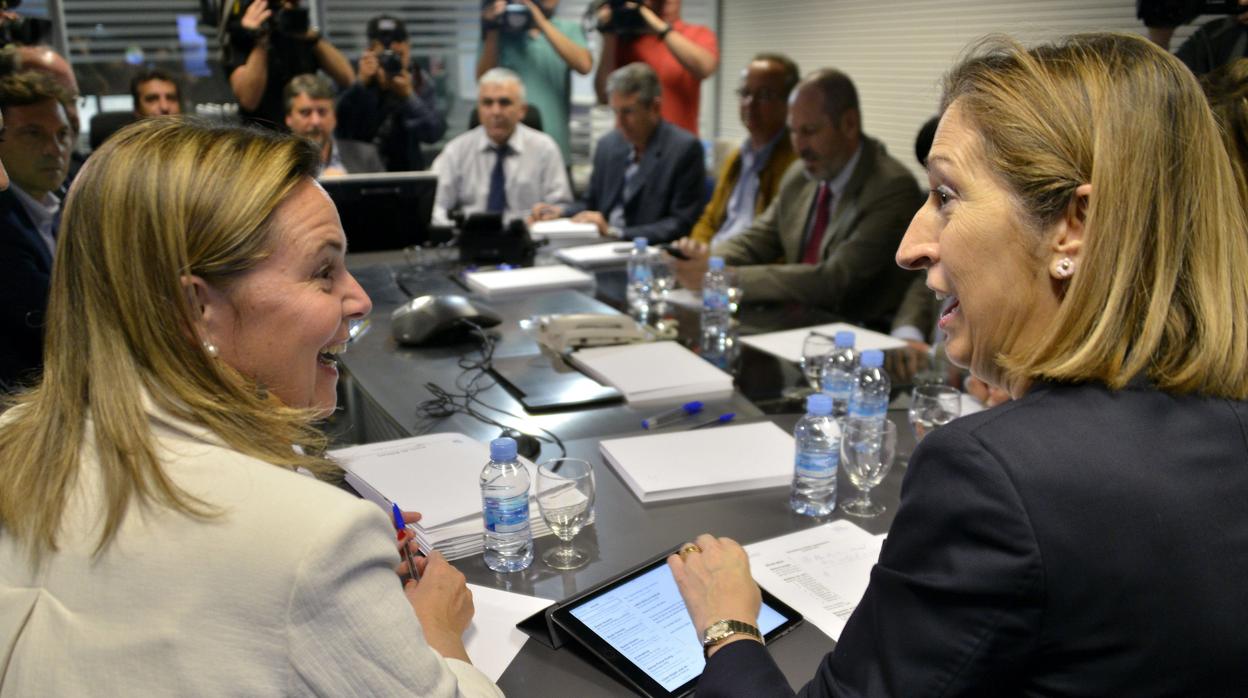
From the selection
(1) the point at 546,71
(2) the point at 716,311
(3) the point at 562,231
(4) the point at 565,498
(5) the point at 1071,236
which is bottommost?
(3) the point at 562,231

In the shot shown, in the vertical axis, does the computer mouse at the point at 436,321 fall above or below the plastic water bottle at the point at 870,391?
below

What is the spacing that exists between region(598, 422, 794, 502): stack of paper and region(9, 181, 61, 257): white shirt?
1.86m

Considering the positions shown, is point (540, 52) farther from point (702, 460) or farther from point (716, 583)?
point (716, 583)

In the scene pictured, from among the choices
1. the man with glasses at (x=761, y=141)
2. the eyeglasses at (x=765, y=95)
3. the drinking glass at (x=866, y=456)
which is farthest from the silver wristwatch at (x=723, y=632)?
the eyeglasses at (x=765, y=95)

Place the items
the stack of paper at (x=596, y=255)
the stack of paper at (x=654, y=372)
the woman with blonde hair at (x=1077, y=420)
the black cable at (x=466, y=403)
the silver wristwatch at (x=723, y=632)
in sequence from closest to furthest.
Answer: the woman with blonde hair at (x=1077, y=420) → the silver wristwatch at (x=723, y=632) → the black cable at (x=466, y=403) → the stack of paper at (x=654, y=372) → the stack of paper at (x=596, y=255)

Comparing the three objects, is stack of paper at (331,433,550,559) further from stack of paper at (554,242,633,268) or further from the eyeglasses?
the eyeglasses

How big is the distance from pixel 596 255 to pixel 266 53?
8.21ft

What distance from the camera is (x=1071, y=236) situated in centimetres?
92

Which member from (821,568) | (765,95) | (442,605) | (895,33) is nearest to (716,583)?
(821,568)

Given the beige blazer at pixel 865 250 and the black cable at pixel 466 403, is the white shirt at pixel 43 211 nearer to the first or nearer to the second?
the black cable at pixel 466 403

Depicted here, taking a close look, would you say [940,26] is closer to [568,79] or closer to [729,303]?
[568,79]

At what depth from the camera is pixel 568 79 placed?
5.88 m

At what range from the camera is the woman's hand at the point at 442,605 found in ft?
3.59

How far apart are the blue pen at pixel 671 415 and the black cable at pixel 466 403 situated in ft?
0.61
